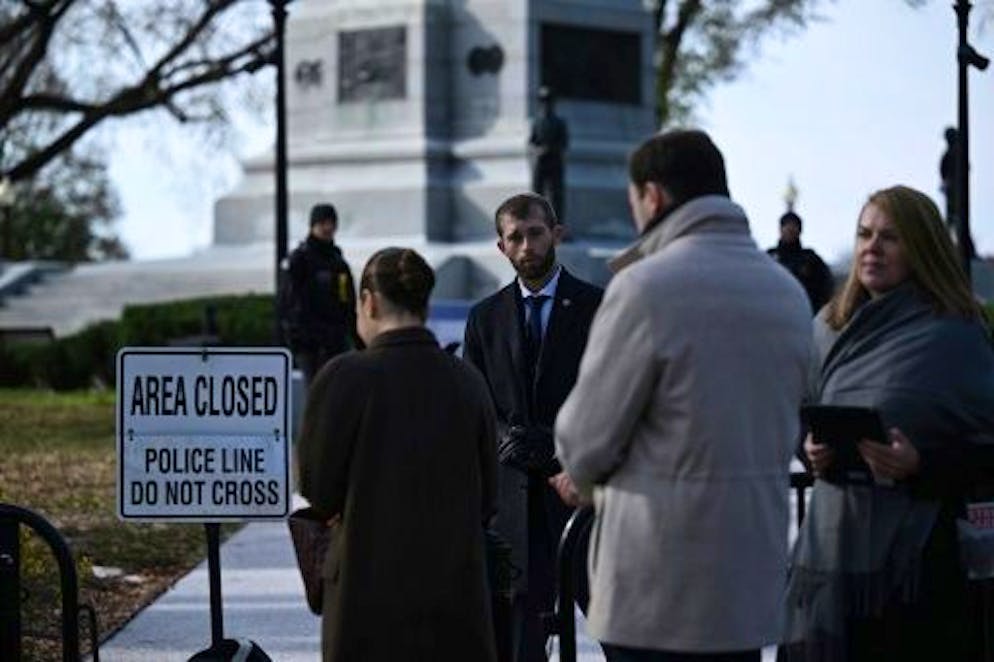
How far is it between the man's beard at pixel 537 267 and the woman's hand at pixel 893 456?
2763 mm

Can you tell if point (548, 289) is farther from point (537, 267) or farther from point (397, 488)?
point (397, 488)

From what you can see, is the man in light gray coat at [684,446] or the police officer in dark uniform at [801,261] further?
the police officer in dark uniform at [801,261]

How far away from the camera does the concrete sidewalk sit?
12383mm

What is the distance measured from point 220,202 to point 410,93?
373cm

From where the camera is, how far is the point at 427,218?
37.6 meters

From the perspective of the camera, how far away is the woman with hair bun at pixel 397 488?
7477mm

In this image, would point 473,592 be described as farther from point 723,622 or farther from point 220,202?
point 220,202

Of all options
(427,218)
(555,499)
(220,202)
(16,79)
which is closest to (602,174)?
(427,218)

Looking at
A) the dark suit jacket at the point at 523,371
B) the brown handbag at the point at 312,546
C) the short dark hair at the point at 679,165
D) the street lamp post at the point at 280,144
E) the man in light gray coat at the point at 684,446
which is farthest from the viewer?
the street lamp post at the point at 280,144

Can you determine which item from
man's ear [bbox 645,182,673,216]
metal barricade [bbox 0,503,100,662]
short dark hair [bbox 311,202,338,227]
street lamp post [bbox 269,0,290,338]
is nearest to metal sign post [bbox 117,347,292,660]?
metal barricade [bbox 0,503,100,662]

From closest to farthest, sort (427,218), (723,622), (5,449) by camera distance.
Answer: (723,622) → (5,449) → (427,218)

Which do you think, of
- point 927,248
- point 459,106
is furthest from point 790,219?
point 459,106

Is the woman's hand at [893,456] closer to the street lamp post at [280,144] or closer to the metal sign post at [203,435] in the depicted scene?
the metal sign post at [203,435]

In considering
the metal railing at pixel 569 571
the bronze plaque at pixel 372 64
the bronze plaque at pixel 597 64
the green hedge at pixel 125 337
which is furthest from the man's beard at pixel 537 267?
the bronze plaque at pixel 597 64
